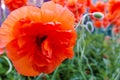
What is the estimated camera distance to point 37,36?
56 cm

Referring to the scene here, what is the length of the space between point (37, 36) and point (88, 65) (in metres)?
0.38

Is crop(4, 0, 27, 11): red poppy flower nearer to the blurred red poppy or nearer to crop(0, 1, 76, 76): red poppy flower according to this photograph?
the blurred red poppy

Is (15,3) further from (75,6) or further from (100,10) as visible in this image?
(100,10)

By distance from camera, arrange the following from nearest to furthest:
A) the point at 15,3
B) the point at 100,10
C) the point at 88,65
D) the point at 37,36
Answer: the point at 37,36 → the point at 15,3 → the point at 88,65 → the point at 100,10

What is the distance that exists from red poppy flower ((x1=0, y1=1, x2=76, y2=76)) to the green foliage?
0.23m

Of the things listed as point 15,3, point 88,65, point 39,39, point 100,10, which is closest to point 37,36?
point 39,39

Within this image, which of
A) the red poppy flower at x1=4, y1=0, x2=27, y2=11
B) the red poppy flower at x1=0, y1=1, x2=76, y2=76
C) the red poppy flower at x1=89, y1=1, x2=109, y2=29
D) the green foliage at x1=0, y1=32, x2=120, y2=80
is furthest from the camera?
the red poppy flower at x1=89, y1=1, x2=109, y2=29

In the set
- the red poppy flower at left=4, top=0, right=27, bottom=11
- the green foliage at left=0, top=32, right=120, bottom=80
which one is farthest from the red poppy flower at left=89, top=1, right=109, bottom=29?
the red poppy flower at left=4, top=0, right=27, bottom=11

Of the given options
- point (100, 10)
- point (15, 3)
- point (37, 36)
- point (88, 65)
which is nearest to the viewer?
point (37, 36)

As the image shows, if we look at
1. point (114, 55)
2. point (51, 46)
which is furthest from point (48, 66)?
point (114, 55)

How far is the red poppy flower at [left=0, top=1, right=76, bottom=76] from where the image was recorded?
0.54 metres

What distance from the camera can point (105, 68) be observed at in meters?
1.08

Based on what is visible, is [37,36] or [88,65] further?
[88,65]

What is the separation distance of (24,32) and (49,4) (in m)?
0.06
